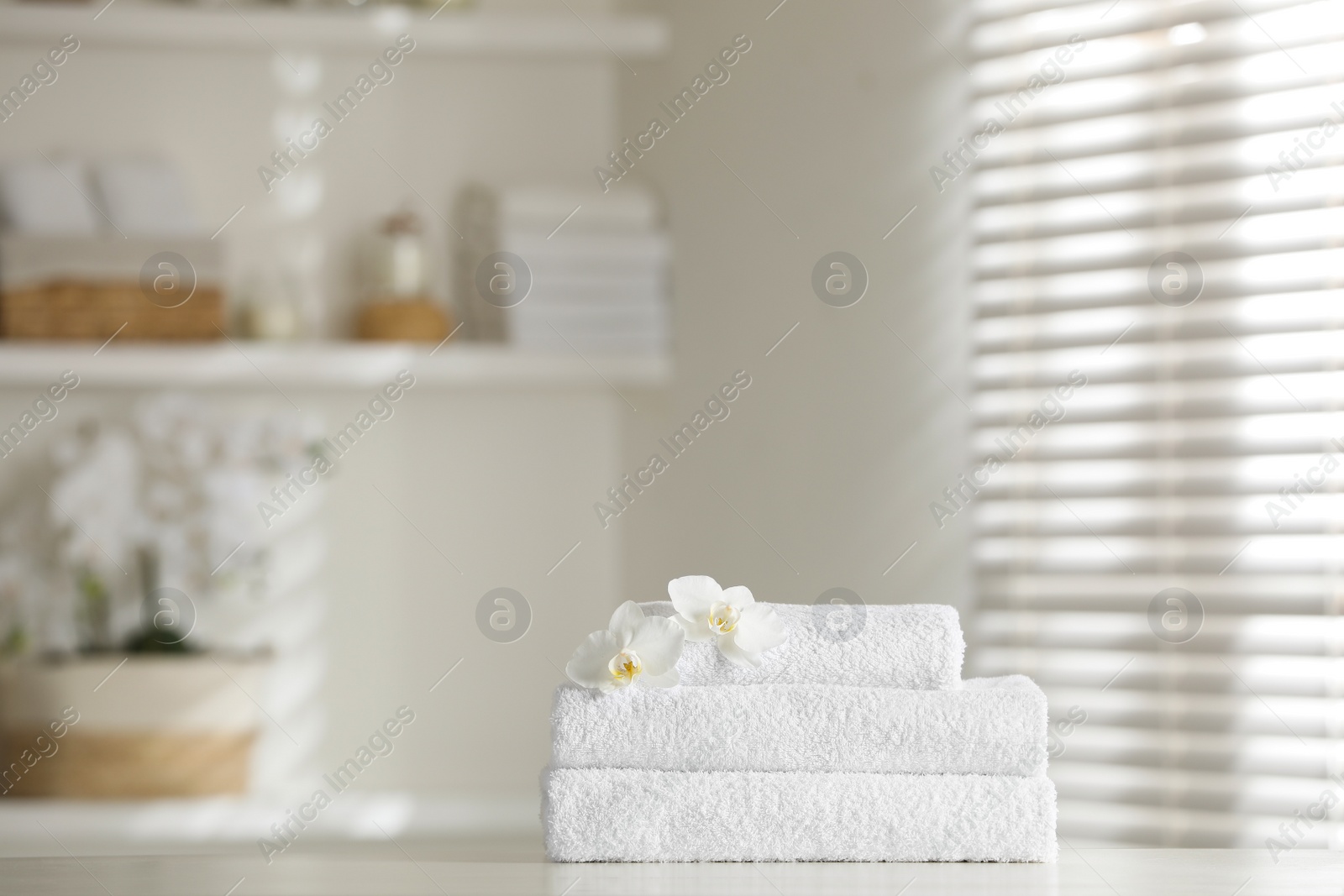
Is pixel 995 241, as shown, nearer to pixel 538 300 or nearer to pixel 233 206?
pixel 538 300

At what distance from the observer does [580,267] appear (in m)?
1.49

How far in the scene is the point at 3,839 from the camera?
1.26 meters

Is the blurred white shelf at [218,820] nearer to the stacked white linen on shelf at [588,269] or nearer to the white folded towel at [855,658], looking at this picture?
the stacked white linen on shelf at [588,269]

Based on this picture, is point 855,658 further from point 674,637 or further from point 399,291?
point 399,291

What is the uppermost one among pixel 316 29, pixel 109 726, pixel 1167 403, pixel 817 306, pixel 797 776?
pixel 316 29

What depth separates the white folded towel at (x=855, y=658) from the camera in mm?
609

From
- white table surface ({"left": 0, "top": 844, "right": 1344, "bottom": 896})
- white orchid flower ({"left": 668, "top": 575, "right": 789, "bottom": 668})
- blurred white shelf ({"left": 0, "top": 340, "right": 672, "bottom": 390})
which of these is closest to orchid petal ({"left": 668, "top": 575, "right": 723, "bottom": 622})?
white orchid flower ({"left": 668, "top": 575, "right": 789, "bottom": 668})

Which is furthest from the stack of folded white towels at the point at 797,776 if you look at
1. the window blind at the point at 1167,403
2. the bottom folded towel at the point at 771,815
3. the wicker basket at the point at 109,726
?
the wicker basket at the point at 109,726

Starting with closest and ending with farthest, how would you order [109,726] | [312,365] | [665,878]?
[665,878], [109,726], [312,365]

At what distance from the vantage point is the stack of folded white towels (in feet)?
1.91

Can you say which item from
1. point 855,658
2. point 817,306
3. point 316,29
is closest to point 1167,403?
point 817,306

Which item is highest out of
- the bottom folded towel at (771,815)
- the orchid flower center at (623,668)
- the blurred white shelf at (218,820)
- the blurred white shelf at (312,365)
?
the blurred white shelf at (312,365)

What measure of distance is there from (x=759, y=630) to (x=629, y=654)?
0.22 ft

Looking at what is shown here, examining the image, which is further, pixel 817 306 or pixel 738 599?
pixel 817 306
